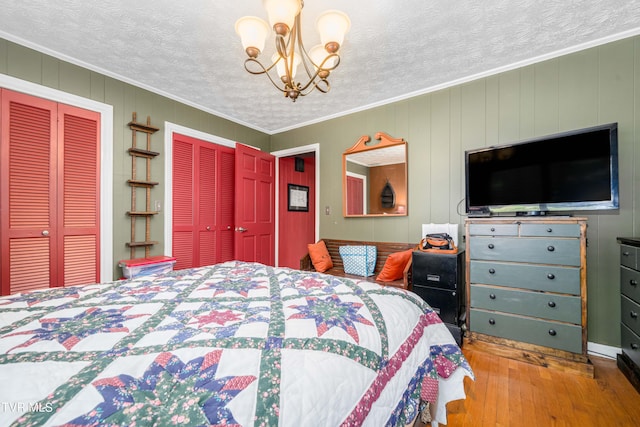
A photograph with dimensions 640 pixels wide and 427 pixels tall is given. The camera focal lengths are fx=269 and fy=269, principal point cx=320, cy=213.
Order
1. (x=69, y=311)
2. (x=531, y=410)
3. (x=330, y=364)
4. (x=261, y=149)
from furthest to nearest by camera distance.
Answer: (x=261, y=149), (x=531, y=410), (x=69, y=311), (x=330, y=364)

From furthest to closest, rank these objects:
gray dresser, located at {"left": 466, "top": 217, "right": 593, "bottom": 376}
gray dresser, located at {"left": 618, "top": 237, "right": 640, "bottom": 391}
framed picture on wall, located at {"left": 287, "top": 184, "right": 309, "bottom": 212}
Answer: framed picture on wall, located at {"left": 287, "top": 184, "right": 309, "bottom": 212}
gray dresser, located at {"left": 466, "top": 217, "right": 593, "bottom": 376}
gray dresser, located at {"left": 618, "top": 237, "right": 640, "bottom": 391}

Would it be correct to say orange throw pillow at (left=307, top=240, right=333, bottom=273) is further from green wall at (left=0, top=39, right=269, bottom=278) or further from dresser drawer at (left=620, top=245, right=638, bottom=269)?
dresser drawer at (left=620, top=245, right=638, bottom=269)

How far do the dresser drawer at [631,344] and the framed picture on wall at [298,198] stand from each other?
3.89 meters

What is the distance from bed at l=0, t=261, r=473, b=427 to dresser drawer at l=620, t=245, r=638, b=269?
62.5 inches

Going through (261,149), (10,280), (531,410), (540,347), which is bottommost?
(531,410)

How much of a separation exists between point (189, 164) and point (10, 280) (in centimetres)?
184

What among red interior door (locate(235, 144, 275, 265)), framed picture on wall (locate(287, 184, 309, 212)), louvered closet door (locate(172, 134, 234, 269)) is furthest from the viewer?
framed picture on wall (locate(287, 184, 309, 212))

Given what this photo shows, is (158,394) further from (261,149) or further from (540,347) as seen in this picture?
(261,149)

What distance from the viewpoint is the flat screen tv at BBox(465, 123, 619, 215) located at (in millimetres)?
2051

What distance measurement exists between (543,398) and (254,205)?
11.5 feet

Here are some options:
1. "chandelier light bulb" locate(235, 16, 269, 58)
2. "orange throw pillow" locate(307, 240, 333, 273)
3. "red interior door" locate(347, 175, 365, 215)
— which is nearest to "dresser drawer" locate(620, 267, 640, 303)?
"red interior door" locate(347, 175, 365, 215)

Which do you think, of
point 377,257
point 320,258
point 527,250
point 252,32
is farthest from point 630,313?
point 252,32

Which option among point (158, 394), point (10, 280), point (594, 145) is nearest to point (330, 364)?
point (158, 394)

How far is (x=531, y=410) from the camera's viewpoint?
1.64 meters
